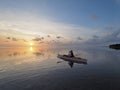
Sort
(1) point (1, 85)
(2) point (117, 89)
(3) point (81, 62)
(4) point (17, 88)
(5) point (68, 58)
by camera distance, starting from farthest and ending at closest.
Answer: (5) point (68, 58), (3) point (81, 62), (1) point (1, 85), (4) point (17, 88), (2) point (117, 89)

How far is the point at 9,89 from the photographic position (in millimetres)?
18469

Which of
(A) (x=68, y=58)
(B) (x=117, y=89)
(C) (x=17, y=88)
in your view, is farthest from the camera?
(A) (x=68, y=58)

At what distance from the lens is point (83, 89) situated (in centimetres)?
1797

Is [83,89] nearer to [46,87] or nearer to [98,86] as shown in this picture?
[98,86]

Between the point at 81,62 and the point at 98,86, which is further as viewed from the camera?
the point at 81,62

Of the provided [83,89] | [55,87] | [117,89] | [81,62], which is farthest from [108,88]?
[81,62]

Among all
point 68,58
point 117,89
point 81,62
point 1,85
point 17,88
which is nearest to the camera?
point 117,89

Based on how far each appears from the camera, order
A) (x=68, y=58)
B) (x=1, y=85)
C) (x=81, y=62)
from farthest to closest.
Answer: (x=68, y=58) → (x=81, y=62) → (x=1, y=85)

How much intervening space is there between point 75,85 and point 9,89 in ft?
35.1

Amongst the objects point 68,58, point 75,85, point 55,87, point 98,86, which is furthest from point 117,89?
point 68,58

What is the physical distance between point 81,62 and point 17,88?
28.4 m

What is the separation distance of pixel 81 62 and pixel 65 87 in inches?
987

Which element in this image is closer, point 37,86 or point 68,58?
point 37,86

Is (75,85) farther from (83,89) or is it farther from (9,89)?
(9,89)
